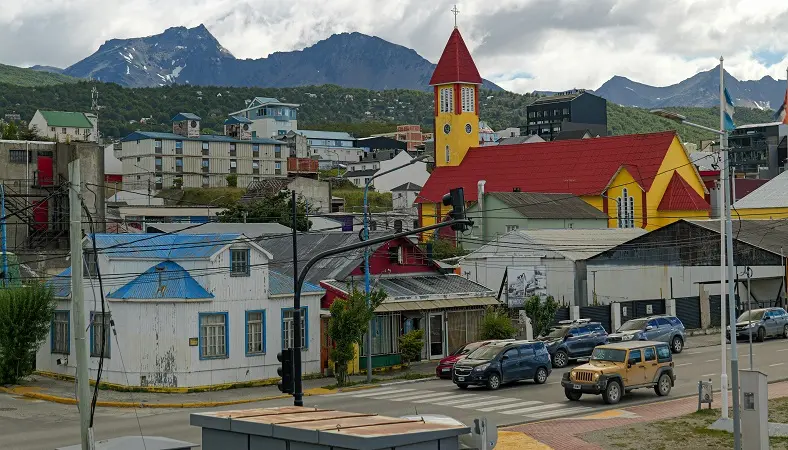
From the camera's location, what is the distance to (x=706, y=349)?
47500 millimetres

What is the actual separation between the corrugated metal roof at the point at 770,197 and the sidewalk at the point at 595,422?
5336 cm

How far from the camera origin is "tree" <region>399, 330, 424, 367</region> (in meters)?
42.1

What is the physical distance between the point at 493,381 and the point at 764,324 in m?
19.6

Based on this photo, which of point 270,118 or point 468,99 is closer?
point 468,99

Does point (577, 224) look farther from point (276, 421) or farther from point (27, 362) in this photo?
point (276, 421)

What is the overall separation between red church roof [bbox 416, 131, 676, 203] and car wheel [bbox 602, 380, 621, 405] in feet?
183

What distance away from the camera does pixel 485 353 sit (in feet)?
118

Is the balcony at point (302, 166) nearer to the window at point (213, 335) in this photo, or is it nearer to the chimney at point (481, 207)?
the chimney at point (481, 207)

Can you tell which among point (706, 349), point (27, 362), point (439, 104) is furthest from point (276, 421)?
point (439, 104)

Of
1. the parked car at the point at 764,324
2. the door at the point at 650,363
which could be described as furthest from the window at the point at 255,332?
the parked car at the point at 764,324

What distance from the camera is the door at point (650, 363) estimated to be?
107ft

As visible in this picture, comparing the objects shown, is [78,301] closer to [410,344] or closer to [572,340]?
[410,344]

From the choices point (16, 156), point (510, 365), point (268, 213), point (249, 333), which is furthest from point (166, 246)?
point (268, 213)

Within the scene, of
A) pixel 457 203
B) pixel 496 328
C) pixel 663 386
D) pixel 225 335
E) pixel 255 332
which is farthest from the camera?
pixel 496 328
